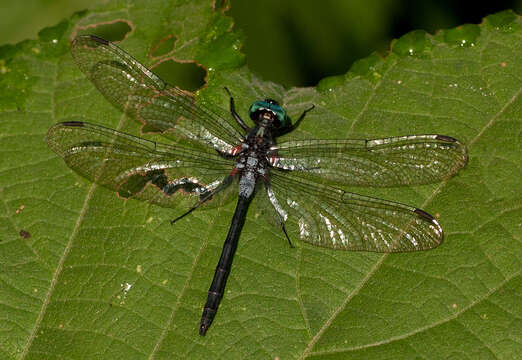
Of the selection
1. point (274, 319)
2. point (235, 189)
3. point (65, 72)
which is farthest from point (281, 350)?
point (65, 72)

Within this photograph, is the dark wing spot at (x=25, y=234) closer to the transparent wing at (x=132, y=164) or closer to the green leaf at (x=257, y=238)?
the green leaf at (x=257, y=238)

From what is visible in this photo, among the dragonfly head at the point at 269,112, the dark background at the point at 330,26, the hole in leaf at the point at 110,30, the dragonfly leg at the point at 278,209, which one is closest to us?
the dragonfly leg at the point at 278,209

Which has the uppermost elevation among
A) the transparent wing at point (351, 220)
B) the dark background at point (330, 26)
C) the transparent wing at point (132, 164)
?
→ the dark background at point (330, 26)

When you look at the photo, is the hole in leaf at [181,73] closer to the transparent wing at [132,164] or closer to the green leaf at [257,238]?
the green leaf at [257,238]

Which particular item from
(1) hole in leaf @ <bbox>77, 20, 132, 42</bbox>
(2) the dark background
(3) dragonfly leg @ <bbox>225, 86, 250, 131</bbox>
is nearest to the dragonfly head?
(3) dragonfly leg @ <bbox>225, 86, 250, 131</bbox>

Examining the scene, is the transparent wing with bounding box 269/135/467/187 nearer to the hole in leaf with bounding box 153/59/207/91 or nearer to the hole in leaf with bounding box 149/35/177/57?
the hole in leaf with bounding box 153/59/207/91

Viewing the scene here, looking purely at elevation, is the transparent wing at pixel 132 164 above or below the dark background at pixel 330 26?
below

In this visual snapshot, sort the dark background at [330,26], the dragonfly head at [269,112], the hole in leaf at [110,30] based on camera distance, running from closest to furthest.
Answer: the dragonfly head at [269,112] < the hole in leaf at [110,30] < the dark background at [330,26]

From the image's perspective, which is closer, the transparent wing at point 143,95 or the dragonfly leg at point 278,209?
the dragonfly leg at point 278,209

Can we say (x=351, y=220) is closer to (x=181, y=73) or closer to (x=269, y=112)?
(x=269, y=112)

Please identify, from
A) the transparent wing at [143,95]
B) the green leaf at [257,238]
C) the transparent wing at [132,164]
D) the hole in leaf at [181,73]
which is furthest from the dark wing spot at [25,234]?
the hole in leaf at [181,73]
